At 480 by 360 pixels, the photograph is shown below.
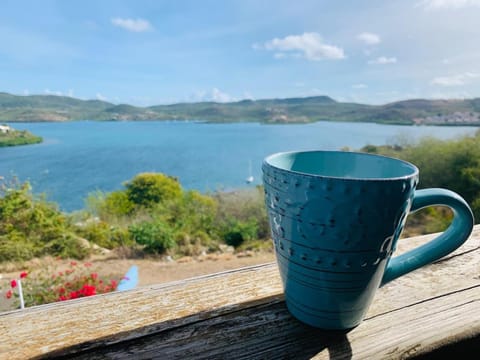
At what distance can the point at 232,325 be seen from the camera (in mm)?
Answer: 376

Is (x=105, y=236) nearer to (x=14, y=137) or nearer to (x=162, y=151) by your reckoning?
(x=14, y=137)

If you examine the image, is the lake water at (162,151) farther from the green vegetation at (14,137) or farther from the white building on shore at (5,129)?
the white building on shore at (5,129)

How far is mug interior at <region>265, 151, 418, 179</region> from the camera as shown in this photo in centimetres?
39

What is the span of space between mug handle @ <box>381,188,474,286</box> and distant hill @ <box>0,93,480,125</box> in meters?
3.98

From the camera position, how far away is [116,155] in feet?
58.5

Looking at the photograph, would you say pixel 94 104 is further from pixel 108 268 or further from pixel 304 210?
pixel 304 210

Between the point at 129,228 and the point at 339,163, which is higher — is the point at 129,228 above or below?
below

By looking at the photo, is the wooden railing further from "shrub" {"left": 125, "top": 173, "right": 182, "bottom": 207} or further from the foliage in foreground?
"shrub" {"left": 125, "top": 173, "right": 182, "bottom": 207}

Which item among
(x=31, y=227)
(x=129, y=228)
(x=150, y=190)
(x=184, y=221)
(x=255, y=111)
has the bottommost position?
(x=150, y=190)

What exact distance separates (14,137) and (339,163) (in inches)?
207

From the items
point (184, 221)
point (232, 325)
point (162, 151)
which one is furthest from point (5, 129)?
point (162, 151)

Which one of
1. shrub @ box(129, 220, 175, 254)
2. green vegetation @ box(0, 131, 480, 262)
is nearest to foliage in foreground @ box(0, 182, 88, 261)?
green vegetation @ box(0, 131, 480, 262)

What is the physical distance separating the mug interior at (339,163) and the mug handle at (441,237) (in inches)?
2.1

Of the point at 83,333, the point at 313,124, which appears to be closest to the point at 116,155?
the point at 313,124
